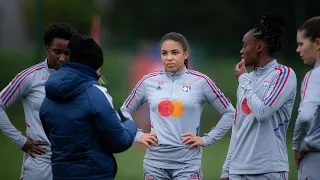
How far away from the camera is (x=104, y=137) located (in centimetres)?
474

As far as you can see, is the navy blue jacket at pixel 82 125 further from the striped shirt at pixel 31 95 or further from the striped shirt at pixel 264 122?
the striped shirt at pixel 31 95

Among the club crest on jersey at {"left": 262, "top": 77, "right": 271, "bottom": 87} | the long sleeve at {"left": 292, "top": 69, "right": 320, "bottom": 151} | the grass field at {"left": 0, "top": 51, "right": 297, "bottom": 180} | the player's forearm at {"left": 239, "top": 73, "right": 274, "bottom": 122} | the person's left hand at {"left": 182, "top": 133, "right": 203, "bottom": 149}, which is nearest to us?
the long sleeve at {"left": 292, "top": 69, "right": 320, "bottom": 151}

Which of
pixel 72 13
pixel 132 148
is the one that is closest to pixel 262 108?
pixel 132 148

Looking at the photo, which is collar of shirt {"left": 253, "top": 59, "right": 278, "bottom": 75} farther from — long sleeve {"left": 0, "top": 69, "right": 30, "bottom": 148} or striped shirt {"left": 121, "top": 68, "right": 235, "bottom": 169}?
long sleeve {"left": 0, "top": 69, "right": 30, "bottom": 148}

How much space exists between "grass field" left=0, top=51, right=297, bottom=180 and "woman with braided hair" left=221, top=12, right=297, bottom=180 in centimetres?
390

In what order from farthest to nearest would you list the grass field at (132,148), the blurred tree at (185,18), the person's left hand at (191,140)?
1. the blurred tree at (185,18)
2. the grass field at (132,148)
3. the person's left hand at (191,140)

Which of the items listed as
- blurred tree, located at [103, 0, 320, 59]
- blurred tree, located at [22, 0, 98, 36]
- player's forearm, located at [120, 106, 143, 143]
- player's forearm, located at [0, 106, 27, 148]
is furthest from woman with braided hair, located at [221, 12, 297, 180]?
blurred tree, located at [103, 0, 320, 59]

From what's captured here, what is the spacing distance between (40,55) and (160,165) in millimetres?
5722

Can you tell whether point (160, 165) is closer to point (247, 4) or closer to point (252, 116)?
point (252, 116)

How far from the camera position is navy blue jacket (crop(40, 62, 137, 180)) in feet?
15.5

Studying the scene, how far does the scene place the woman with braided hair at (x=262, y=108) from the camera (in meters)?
5.46

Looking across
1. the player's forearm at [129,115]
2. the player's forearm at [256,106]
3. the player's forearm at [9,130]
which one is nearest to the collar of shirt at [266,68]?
the player's forearm at [256,106]

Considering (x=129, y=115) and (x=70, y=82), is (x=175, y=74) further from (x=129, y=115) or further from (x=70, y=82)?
(x=70, y=82)

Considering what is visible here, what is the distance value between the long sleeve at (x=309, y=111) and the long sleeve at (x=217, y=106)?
773 mm
